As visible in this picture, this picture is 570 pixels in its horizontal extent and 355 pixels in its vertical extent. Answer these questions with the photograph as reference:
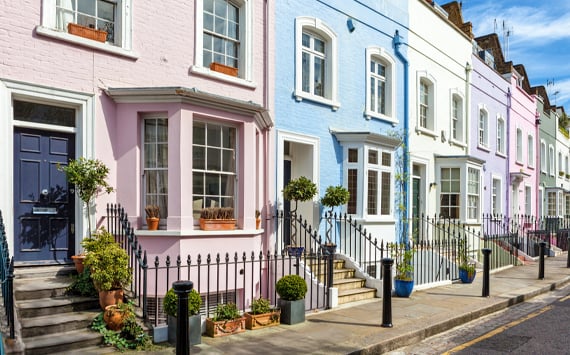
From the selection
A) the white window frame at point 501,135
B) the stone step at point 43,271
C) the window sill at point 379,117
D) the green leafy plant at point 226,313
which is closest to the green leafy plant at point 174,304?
the green leafy plant at point 226,313

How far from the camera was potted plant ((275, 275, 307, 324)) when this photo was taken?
8.00 metres

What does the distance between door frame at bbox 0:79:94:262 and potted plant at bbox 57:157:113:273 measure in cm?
25

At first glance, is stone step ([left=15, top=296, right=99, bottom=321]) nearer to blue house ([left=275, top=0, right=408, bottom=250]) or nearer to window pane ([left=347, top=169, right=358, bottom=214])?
blue house ([left=275, top=0, right=408, bottom=250])

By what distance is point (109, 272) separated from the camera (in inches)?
265

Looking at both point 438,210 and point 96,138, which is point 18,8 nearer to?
point 96,138

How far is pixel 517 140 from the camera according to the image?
2502 cm

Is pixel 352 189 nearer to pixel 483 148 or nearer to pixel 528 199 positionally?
pixel 483 148

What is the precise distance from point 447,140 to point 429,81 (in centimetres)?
242

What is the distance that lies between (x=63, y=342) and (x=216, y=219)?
11.0 ft

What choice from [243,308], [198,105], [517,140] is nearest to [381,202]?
[243,308]

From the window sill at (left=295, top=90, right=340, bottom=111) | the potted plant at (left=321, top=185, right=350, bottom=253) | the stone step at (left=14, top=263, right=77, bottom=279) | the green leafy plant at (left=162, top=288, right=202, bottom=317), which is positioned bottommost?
the green leafy plant at (left=162, top=288, right=202, bottom=317)

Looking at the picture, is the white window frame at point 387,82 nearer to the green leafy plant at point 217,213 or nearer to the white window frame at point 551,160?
the green leafy plant at point 217,213

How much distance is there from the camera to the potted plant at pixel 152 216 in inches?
321

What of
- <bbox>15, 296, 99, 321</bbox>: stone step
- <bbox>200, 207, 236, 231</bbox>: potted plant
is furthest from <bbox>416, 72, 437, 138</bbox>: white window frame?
<bbox>15, 296, 99, 321</bbox>: stone step
